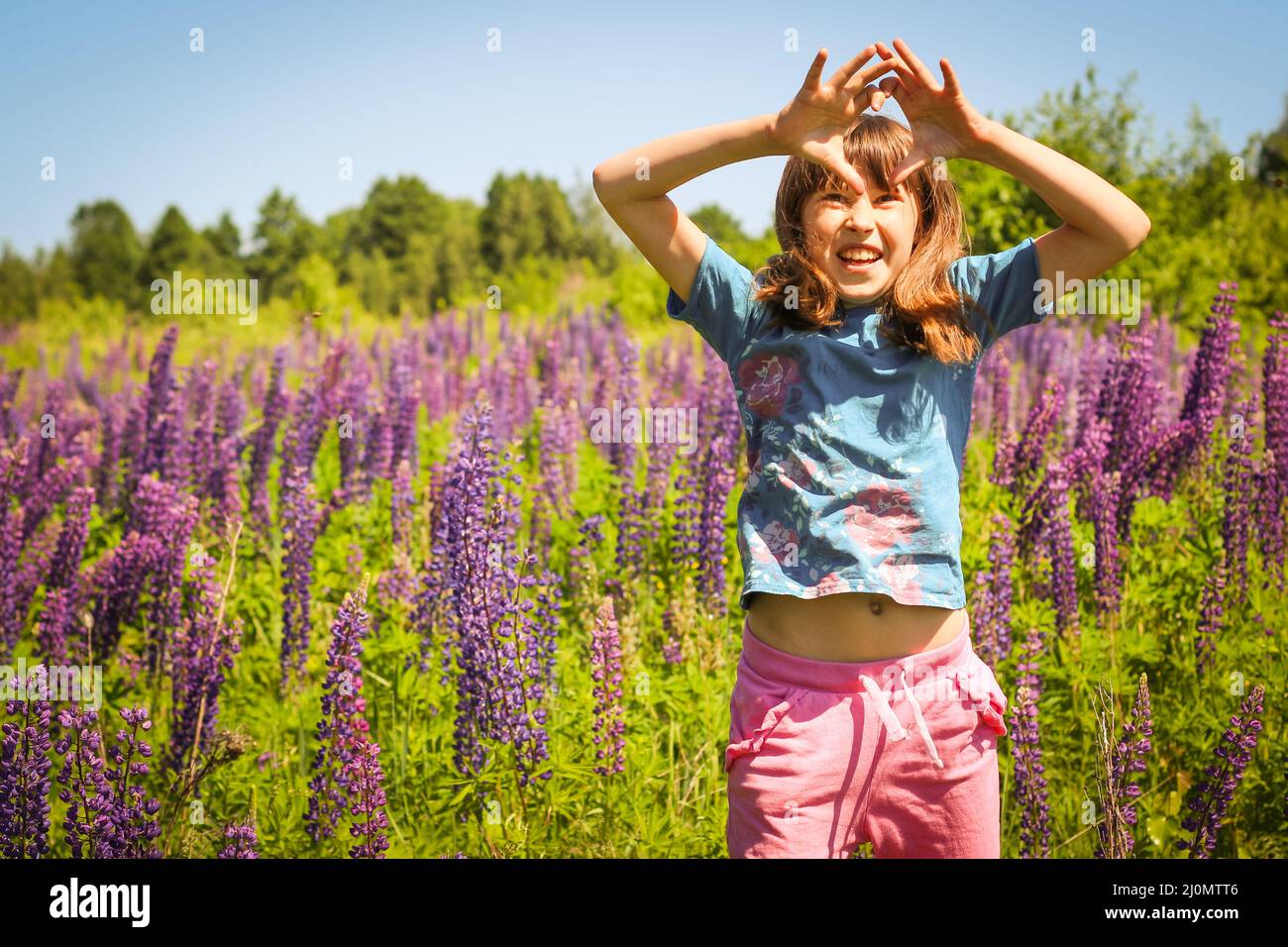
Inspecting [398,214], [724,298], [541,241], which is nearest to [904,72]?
[724,298]

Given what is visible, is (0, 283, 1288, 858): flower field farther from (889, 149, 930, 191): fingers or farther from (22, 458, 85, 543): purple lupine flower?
(889, 149, 930, 191): fingers

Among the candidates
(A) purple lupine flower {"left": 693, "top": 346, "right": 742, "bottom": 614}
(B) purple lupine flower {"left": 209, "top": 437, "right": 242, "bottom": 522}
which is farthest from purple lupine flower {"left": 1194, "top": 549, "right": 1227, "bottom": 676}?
(B) purple lupine flower {"left": 209, "top": 437, "right": 242, "bottom": 522}

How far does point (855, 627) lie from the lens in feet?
Result: 7.83

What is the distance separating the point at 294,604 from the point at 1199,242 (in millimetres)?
11160

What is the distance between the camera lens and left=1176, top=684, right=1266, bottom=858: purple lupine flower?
291cm

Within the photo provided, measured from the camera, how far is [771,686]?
7.92 feet

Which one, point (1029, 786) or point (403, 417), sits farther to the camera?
point (403, 417)

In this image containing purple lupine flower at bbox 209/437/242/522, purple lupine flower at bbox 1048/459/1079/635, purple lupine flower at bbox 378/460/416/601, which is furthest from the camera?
purple lupine flower at bbox 209/437/242/522

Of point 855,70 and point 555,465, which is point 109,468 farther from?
point 855,70

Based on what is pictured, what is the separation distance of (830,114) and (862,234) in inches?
11.5

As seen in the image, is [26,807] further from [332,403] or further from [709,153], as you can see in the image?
[332,403]

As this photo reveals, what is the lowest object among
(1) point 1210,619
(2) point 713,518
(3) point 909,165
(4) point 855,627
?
(1) point 1210,619

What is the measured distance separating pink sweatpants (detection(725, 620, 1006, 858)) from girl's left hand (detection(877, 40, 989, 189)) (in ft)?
3.62
